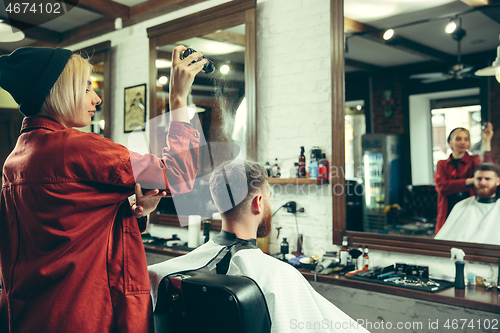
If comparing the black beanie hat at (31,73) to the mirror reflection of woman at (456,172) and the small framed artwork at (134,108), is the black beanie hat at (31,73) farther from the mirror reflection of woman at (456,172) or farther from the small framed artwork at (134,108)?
the small framed artwork at (134,108)

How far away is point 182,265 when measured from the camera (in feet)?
4.87

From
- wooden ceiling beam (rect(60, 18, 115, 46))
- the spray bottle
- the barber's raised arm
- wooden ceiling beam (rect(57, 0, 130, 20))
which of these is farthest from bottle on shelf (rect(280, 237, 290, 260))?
wooden ceiling beam (rect(60, 18, 115, 46))

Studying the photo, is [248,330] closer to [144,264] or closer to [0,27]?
[144,264]

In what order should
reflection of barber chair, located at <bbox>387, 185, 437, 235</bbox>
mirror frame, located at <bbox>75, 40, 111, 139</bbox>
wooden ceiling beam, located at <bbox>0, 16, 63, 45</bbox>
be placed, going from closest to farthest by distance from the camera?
1. reflection of barber chair, located at <bbox>387, 185, 437, 235</bbox>
2. mirror frame, located at <bbox>75, 40, 111, 139</bbox>
3. wooden ceiling beam, located at <bbox>0, 16, 63, 45</bbox>

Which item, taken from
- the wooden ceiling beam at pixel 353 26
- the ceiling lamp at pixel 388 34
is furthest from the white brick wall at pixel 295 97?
the ceiling lamp at pixel 388 34

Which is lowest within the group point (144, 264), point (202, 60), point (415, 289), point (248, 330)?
point (415, 289)

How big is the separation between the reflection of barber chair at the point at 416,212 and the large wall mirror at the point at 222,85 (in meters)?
1.12

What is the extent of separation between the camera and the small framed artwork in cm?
376

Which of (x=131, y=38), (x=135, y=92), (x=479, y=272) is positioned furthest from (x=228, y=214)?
(x=131, y=38)

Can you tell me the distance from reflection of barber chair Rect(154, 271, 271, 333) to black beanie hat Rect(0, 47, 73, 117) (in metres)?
0.64

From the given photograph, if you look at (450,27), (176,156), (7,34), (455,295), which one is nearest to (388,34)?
(450,27)

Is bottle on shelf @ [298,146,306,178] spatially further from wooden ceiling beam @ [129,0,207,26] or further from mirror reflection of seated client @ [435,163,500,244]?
wooden ceiling beam @ [129,0,207,26]

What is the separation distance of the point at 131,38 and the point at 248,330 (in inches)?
142

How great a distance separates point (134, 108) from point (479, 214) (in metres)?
3.10
